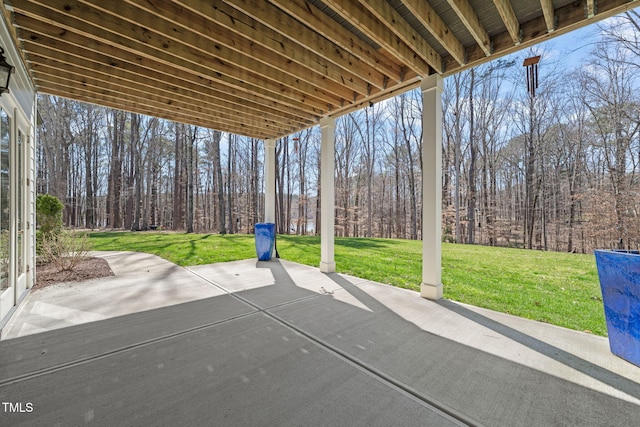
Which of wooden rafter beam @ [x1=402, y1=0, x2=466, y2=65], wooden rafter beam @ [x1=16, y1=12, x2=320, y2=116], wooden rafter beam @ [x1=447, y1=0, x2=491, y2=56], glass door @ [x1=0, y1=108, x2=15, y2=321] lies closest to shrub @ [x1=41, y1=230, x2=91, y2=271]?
glass door @ [x1=0, y1=108, x2=15, y2=321]

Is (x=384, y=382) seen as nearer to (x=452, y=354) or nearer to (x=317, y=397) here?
(x=317, y=397)

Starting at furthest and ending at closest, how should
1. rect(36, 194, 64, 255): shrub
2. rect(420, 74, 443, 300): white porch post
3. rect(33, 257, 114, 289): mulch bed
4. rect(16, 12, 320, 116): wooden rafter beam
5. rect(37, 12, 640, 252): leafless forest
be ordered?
rect(37, 12, 640, 252): leafless forest → rect(36, 194, 64, 255): shrub → rect(33, 257, 114, 289): mulch bed → rect(420, 74, 443, 300): white porch post → rect(16, 12, 320, 116): wooden rafter beam

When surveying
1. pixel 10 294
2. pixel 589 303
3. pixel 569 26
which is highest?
pixel 569 26

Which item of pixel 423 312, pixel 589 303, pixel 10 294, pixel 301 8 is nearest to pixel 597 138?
pixel 589 303

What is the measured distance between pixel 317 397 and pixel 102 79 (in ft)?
14.1

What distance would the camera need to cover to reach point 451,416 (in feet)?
4.62

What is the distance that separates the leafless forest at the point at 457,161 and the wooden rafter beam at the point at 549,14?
4.70 meters

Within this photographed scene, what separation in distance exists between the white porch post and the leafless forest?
11.8 ft

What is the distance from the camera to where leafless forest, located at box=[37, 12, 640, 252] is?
29.4 ft

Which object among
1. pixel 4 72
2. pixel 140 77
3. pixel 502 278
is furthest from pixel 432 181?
pixel 4 72

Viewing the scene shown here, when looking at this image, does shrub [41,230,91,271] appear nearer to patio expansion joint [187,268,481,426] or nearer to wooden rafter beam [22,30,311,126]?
wooden rafter beam [22,30,311,126]

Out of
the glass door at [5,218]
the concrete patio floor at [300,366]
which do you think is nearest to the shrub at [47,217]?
the concrete patio floor at [300,366]

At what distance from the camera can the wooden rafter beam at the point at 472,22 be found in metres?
2.25

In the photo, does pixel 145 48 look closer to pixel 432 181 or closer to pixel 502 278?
pixel 432 181
